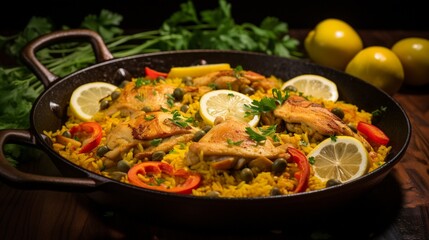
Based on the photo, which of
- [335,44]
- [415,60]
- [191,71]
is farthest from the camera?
[335,44]

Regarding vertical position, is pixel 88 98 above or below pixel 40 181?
below

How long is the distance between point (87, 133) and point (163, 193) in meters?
1.07

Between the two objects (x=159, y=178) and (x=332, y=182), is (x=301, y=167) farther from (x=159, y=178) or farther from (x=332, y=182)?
(x=159, y=178)

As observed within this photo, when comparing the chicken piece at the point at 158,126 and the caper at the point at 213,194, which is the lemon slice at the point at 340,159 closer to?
the caper at the point at 213,194

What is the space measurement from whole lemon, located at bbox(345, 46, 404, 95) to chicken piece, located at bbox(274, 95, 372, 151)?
119cm

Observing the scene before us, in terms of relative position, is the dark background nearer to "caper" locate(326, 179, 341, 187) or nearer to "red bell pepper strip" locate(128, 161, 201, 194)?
"red bell pepper strip" locate(128, 161, 201, 194)

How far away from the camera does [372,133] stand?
3047 mm

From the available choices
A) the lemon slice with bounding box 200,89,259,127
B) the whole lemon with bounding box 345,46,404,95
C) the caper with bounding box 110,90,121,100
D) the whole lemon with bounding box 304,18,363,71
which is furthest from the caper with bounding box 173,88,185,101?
the whole lemon with bounding box 304,18,363,71

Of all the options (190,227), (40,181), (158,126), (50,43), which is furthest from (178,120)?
(50,43)

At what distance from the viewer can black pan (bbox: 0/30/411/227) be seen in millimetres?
2191

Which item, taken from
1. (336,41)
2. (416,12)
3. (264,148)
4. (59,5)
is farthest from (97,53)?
(416,12)

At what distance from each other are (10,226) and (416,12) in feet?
17.0

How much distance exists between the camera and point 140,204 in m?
2.29

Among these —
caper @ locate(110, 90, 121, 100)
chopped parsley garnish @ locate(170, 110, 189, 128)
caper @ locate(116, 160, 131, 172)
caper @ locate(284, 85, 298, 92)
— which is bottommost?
caper @ locate(116, 160, 131, 172)
